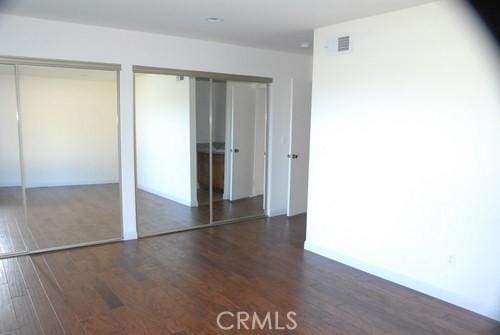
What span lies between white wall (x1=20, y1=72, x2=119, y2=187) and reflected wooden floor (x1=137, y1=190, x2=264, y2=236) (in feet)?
2.19

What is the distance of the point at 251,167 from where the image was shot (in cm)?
607

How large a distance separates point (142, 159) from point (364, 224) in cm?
306

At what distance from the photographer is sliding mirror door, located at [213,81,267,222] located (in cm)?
562

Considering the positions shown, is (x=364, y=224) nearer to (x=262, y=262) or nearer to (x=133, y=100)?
(x=262, y=262)

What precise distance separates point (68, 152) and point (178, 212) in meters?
2.17

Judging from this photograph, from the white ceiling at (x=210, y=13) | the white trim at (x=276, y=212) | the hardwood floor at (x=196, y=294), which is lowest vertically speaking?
the hardwood floor at (x=196, y=294)

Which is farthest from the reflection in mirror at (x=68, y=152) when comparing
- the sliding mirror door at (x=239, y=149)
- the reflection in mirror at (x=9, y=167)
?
the sliding mirror door at (x=239, y=149)

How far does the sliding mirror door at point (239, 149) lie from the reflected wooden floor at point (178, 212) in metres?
0.02

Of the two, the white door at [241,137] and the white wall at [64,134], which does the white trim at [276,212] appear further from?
the white wall at [64,134]

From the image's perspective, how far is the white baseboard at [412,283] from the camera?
2.99m

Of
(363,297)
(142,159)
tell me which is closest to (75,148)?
(142,159)

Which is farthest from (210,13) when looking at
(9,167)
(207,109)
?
(9,167)

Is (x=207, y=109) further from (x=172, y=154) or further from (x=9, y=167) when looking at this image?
(x=9, y=167)

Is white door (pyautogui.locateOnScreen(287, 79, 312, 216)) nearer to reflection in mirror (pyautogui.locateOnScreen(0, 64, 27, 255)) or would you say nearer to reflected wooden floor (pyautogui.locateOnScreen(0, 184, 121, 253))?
reflected wooden floor (pyautogui.locateOnScreen(0, 184, 121, 253))
